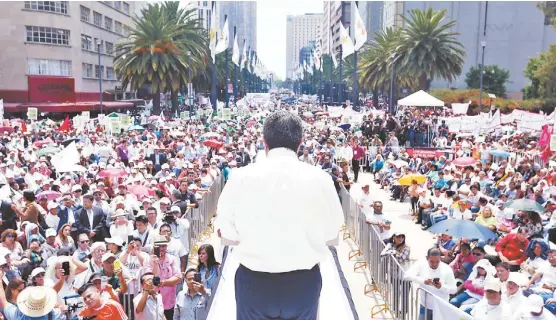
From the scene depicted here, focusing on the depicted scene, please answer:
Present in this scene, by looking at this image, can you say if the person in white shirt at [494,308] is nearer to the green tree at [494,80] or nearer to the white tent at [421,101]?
the white tent at [421,101]

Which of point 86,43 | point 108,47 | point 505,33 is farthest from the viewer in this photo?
point 505,33

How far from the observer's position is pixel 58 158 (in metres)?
15.3

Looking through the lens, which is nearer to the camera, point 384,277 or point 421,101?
point 384,277

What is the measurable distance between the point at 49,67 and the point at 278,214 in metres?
58.1

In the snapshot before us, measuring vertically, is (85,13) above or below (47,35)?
above

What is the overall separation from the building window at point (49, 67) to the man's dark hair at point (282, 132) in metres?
56.2

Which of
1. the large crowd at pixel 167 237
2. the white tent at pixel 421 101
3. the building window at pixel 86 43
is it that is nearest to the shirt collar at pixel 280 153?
the large crowd at pixel 167 237

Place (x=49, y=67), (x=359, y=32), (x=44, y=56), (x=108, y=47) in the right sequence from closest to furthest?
(x=359, y=32) → (x=44, y=56) → (x=49, y=67) → (x=108, y=47)

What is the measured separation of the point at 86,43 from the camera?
6291 centimetres

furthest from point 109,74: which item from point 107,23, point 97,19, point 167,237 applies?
point 167,237

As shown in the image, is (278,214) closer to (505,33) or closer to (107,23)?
(107,23)

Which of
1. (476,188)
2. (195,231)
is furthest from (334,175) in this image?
(195,231)

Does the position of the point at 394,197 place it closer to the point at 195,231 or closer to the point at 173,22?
the point at 195,231

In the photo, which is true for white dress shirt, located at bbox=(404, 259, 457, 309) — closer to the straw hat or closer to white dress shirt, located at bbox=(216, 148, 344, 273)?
the straw hat
